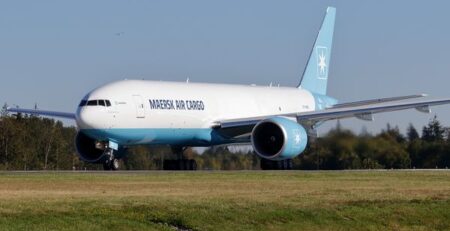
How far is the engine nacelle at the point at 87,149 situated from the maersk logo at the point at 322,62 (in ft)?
65.4

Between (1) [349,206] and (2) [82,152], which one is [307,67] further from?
(1) [349,206]

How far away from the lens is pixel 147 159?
7069cm

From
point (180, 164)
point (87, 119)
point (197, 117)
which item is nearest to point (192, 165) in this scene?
point (180, 164)

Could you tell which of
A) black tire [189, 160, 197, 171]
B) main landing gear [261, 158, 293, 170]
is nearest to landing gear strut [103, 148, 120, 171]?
black tire [189, 160, 197, 171]

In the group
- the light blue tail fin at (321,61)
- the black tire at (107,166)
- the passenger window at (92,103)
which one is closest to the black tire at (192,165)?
the black tire at (107,166)

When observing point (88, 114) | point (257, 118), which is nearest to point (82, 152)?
point (88, 114)

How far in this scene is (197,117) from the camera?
5916 cm

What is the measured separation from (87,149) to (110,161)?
3637 mm

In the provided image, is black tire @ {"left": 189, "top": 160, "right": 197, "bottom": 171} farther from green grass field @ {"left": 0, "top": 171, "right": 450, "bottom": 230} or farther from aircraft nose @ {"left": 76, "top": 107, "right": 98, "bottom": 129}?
green grass field @ {"left": 0, "top": 171, "right": 450, "bottom": 230}

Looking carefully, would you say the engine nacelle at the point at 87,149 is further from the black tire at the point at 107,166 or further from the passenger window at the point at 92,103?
the passenger window at the point at 92,103

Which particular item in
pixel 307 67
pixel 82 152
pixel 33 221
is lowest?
pixel 33 221

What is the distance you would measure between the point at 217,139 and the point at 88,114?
9602mm

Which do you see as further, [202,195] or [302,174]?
[302,174]

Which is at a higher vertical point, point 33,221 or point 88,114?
point 88,114
